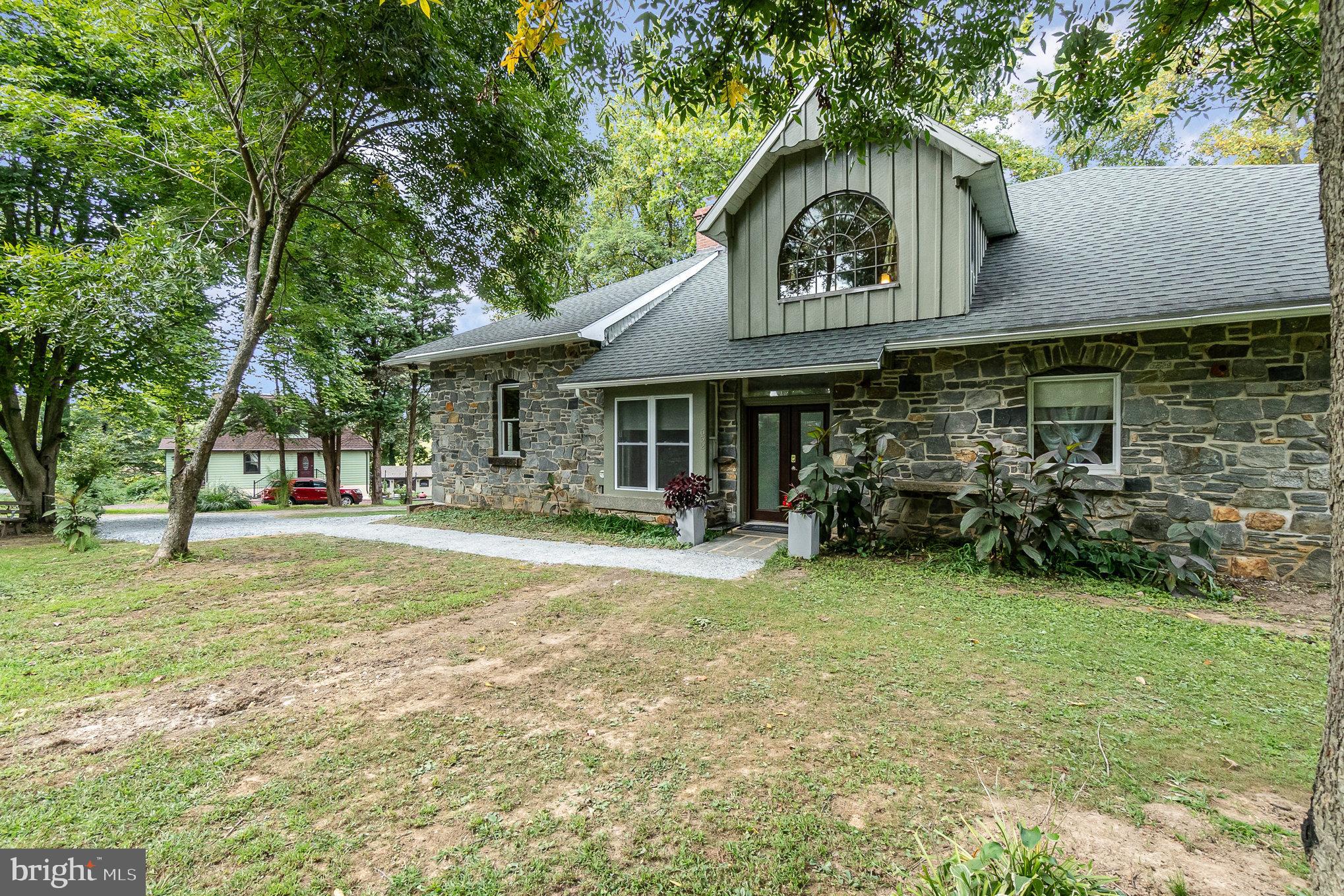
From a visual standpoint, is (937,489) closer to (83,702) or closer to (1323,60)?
(1323,60)

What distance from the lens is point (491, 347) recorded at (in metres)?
10.4

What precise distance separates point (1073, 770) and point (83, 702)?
5.03 metres

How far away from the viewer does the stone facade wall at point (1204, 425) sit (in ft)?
16.9

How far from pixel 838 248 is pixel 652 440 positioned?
4.03 m

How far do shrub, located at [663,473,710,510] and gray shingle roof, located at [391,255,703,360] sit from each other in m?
3.44

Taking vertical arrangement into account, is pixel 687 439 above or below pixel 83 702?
above

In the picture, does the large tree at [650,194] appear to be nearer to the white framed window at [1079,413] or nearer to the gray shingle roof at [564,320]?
the gray shingle roof at [564,320]

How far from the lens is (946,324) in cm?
668

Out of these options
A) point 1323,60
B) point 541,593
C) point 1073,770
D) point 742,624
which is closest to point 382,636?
point 541,593

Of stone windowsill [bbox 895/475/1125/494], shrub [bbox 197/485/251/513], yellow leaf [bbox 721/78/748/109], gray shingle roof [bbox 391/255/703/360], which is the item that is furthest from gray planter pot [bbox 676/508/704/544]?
shrub [bbox 197/485/251/513]

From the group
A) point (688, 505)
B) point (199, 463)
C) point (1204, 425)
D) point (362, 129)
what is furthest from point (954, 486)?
point (199, 463)

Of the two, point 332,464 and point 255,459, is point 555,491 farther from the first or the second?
point 255,459

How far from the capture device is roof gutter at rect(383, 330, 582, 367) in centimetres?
954

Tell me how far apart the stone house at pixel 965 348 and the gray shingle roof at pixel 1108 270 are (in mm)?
39
